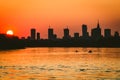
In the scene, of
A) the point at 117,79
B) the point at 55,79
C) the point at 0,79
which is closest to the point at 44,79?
the point at 55,79

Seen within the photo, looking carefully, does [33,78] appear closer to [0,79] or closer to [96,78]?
[0,79]

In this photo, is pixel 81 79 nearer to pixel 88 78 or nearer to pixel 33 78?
pixel 88 78

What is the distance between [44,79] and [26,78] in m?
2.99

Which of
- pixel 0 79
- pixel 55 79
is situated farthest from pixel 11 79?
pixel 55 79

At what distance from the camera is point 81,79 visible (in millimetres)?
61438

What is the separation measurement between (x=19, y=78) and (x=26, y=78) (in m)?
1.20

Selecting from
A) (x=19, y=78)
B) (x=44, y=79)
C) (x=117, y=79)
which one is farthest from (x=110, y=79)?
(x=19, y=78)

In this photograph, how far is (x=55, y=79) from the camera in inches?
2399

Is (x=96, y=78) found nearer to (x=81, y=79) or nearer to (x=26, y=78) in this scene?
(x=81, y=79)

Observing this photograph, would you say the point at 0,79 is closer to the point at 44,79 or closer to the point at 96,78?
the point at 44,79

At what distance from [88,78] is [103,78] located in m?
2.20

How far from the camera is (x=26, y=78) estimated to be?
62.8 meters

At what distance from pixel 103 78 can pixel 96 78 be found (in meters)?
1.04

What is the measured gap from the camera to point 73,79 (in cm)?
6119
